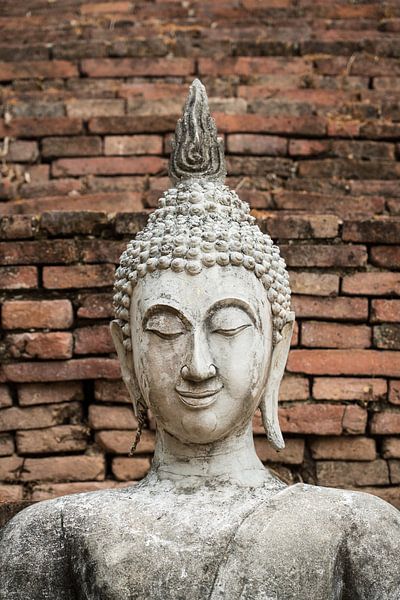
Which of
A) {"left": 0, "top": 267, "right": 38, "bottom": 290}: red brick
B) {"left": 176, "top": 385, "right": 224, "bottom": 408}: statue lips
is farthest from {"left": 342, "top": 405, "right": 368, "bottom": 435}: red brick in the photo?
{"left": 176, "top": 385, "right": 224, "bottom": 408}: statue lips

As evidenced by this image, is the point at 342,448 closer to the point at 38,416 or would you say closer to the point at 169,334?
the point at 38,416

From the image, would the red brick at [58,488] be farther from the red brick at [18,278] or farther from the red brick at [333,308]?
the red brick at [333,308]

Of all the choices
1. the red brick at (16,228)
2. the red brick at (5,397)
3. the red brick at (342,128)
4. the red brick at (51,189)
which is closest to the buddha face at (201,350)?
the red brick at (5,397)

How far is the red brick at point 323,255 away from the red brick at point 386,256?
0.06 metres

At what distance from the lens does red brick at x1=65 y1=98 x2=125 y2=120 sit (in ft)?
24.4

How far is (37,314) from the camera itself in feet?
20.4

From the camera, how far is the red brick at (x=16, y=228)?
249 inches

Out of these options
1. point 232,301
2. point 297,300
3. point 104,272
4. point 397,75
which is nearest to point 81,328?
point 104,272

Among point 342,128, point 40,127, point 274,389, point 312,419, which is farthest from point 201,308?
point 40,127

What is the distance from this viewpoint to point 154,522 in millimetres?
4301

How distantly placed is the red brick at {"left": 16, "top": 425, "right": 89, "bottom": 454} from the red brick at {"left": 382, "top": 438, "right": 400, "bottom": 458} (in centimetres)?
131

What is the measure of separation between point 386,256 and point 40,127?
2.06 m

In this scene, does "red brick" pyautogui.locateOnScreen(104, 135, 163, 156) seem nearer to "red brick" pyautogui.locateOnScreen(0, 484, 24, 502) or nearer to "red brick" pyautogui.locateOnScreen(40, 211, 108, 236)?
"red brick" pyautogui.locateOnScreen(40, 211, 108, 236)

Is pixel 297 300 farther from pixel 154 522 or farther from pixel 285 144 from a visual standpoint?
pixel 154 522
